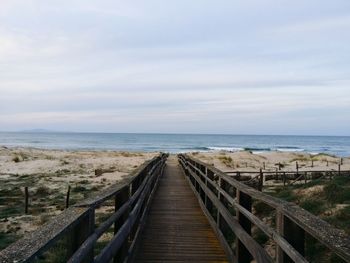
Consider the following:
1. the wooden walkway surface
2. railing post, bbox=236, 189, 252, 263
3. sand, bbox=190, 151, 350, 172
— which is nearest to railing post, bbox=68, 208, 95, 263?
railing post, bbox=236, 189, 252, 263

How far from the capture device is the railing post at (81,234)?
10.2 ft

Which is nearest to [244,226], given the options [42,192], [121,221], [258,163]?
[121,221]

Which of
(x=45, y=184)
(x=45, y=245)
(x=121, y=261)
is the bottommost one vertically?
(x=45, y=184)

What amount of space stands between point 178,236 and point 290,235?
4.35 m

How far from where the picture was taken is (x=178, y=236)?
745 centimetres

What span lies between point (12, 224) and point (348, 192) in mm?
10279

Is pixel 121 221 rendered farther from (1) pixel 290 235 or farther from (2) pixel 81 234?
(1) pixel 290 235

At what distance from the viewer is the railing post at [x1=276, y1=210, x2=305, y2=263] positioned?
325cm

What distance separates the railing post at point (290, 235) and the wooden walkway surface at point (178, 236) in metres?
2.71

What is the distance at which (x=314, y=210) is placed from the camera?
989 centimetres

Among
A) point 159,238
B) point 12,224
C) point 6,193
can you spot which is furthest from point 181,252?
point 6,193

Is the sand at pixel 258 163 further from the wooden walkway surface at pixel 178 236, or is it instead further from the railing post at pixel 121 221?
the railing post at pixel 121 221

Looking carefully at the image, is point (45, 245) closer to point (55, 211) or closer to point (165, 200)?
point (165, 200)

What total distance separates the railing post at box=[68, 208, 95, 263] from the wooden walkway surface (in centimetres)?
281
